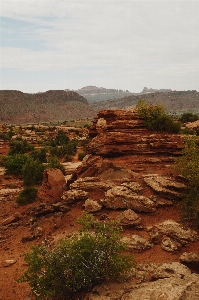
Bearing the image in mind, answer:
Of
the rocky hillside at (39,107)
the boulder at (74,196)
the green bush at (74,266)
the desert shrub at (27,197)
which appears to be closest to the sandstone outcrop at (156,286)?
the green bush at (74,266)

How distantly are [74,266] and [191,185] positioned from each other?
629 cm

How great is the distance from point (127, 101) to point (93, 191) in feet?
548

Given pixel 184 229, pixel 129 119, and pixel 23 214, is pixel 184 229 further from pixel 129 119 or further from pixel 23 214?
pixel 23 214

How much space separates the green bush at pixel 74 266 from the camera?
25.3 ft

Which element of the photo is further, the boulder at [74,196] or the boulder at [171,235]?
the boulder at [74,196]

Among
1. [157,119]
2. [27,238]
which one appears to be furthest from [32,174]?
[157,119]

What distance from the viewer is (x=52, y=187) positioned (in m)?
15.0

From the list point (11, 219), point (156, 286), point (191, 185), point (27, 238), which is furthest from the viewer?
point (11, 219)

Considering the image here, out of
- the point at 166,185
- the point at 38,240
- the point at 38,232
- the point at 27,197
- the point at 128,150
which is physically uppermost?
the point at 128,150

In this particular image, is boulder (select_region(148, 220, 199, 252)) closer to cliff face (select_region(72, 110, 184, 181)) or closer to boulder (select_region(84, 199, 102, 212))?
boulder (select_region(84, 199, 102, 212))

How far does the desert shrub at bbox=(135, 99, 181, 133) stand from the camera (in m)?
15.2

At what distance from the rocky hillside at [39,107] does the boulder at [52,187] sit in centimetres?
10379

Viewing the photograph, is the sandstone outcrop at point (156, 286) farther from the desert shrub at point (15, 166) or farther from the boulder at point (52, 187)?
the desert shrub at point (15, 166)

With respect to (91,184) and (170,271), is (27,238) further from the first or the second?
(170,271)
